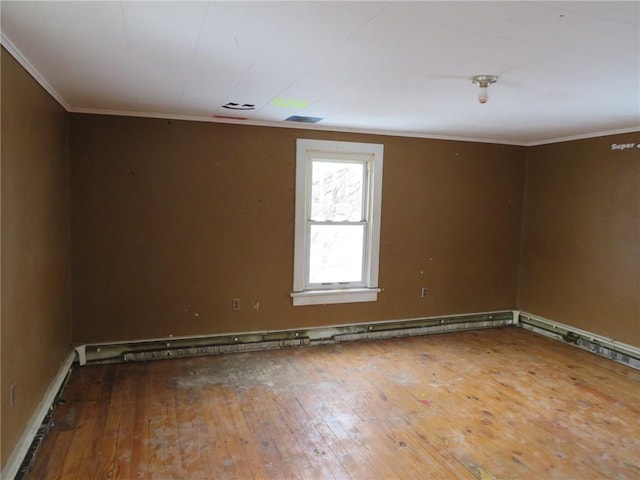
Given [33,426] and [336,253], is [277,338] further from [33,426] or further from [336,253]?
[33,426]

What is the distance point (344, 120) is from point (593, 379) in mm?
3154


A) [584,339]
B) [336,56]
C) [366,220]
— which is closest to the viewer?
[336,56]

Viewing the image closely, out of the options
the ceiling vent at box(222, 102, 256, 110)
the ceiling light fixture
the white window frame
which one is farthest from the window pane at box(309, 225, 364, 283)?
the ceiling light fixture

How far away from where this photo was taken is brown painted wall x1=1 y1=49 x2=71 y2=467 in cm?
211

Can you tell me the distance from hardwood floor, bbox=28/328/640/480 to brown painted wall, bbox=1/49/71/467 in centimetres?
38

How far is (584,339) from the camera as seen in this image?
4.51 m

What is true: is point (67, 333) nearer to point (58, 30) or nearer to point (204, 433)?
point (204, 433)

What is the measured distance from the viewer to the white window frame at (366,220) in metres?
4.31

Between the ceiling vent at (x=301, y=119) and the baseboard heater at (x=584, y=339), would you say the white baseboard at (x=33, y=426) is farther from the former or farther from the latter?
the baseboard heater at (x=584, y=339)

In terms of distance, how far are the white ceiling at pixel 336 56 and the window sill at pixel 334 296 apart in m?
1.81

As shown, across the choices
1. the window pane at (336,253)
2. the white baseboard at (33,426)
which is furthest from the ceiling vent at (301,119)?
the white baseboard at (33,426)

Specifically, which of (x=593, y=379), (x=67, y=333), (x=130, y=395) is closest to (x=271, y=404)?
(x=130, y=395)

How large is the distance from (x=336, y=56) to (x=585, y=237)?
374 centimetres

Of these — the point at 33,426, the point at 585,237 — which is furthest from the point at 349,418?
the point at 585,237
